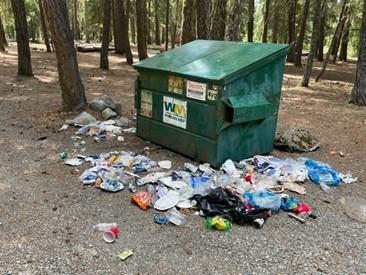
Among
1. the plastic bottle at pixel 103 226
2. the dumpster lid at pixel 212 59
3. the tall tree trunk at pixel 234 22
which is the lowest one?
the plastic bottle at pixel 103 226

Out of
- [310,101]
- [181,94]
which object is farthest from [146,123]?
[310,101]

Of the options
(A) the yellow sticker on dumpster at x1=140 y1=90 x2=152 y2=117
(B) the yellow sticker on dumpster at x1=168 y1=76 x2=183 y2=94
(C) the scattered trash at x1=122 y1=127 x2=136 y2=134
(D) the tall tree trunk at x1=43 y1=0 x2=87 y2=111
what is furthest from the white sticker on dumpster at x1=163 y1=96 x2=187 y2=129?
(D) the tall tree trunk at x1=43 y1=0 x2=87 y2=111

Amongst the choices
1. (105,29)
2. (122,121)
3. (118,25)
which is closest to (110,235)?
(122,121)

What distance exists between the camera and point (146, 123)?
548cm

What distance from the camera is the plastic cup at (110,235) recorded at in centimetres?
314

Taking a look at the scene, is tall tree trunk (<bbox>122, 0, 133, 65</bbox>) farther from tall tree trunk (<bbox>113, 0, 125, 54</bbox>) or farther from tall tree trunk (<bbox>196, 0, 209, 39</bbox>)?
tall tree trunk (<bbox>196, 0, 209, 39</bbox>)

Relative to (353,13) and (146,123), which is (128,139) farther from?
(353,13)

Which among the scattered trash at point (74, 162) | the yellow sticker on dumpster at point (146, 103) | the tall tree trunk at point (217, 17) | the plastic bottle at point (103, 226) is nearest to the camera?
the plastic bottle at point (103, 226)

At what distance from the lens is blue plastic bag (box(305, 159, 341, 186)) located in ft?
14.6

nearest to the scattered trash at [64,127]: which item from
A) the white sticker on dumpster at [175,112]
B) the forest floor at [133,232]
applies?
the forest floor at [133,232]

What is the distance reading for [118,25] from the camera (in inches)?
664

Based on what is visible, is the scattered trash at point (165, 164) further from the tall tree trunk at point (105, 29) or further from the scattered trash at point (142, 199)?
the tall tree trunk at point (105, 29)

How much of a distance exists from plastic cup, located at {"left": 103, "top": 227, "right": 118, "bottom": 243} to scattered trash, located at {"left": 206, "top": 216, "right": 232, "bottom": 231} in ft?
2.73

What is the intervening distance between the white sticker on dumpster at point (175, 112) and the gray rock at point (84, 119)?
1.80 metres
